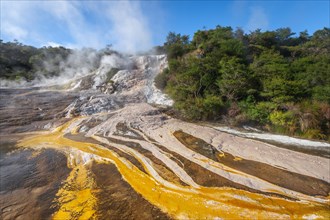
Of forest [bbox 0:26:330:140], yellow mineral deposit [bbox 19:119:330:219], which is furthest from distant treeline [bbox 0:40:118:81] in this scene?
yellow mineral deposit [bbox 19:119:330:219]

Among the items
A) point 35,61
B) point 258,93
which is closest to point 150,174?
point 258,93

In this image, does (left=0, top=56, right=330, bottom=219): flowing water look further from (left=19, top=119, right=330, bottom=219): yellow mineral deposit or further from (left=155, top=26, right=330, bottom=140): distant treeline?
(left=155, top=26, right=330, bottom=140): distant treeline

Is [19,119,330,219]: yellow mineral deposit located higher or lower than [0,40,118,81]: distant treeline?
lower

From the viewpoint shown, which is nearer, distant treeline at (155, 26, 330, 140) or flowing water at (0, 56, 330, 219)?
flowing water at (0, 56, 330, 219)

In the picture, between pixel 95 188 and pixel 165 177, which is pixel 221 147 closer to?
pixel 165 177

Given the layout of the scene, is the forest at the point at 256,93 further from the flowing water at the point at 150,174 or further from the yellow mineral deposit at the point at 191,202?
the yellow mineral deposit at the point at 191,202

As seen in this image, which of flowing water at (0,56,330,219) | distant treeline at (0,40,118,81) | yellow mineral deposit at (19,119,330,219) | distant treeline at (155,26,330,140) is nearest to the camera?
yellow mineral deposit at (19,119,330,219)

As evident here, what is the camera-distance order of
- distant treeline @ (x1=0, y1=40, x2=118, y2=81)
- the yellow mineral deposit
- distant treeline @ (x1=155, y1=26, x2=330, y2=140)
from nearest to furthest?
the yellow mineral deposit
distant treeline @ (x1=155, y1=26, x2=330, y2=140)
distant treeline @ (x1=0, y1=40, x2=118, y2=81)

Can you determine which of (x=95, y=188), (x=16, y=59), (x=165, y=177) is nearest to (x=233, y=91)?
(x=165, y=177)
